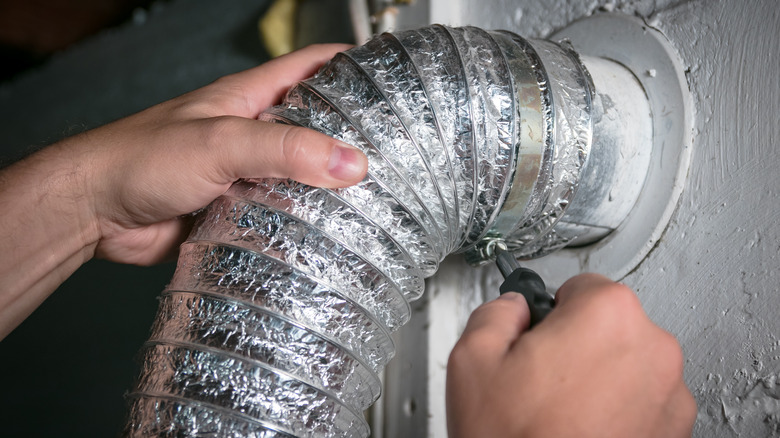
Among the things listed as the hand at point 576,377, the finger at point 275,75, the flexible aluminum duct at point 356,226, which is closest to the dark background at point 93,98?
the finger at point 275,75

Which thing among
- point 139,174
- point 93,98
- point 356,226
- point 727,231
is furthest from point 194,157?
point 93,98

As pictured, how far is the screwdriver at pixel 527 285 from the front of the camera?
1.65 feet

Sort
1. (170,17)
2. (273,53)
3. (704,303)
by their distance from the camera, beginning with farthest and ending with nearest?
1. (170,17)
2. (273,53)
3. (704,303)

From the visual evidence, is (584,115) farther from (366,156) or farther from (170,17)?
(170,17)

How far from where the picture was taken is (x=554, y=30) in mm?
782

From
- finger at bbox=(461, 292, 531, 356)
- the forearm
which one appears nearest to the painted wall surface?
finger at bbox=(461, 292, 531, 356)

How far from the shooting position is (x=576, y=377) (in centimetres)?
42

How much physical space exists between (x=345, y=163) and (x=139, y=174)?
26 cm

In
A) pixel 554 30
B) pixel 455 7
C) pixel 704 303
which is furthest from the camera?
pixel 455 7

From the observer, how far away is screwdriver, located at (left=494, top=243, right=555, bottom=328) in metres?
0.50

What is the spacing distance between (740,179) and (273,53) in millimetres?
1145

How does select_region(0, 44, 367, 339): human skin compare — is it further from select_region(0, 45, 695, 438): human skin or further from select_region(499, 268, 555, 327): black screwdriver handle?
select_region(499, 268, 555, 327): black screwdriver handle

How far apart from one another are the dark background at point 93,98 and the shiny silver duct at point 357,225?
75cm

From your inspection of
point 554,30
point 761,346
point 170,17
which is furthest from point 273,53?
point 761,346
